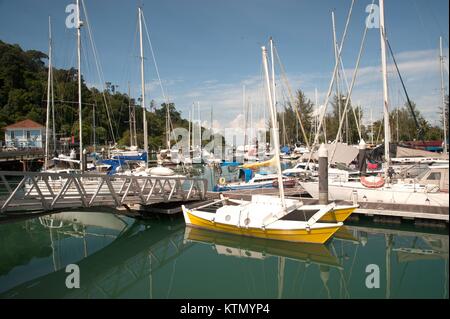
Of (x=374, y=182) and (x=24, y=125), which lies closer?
(x=374, y=182)

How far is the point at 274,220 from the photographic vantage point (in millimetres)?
14117

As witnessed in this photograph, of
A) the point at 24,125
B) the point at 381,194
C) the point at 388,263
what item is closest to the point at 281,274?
the point at 388,263

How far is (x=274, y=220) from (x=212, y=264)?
10.3 ft

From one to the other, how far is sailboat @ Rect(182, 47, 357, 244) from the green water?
20.0 inches

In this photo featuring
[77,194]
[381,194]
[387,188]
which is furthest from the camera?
[381,194]

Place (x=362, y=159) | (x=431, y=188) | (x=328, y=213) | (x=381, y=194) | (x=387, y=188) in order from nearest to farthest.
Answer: (x=328, y=213)
(x=431, y=188)
(x=387, y=188)
(x=381, y=194)
(x=362, y=159)

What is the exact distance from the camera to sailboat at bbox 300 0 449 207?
51.5ft

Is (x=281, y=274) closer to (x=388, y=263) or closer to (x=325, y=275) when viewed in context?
(x=325, y=275)

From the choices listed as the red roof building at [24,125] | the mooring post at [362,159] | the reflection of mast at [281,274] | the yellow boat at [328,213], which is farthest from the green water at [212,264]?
the red roof building at [24,125]

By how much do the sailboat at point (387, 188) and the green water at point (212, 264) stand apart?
155 centimetres
